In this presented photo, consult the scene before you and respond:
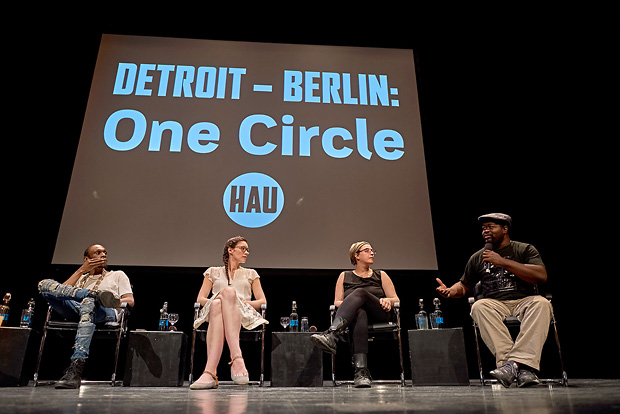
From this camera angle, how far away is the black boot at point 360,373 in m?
2.59

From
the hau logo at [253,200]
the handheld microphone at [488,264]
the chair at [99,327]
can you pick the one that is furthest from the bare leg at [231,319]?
the handheld microphone at [488,264]

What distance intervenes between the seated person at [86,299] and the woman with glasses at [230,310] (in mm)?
575

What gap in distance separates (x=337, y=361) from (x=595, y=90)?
3.71m

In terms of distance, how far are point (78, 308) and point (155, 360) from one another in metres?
0.62

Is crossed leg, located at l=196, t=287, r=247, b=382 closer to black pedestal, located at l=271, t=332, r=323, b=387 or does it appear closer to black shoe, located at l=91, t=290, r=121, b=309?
black pedestal, located at l=271, t=332, r=323, b=387

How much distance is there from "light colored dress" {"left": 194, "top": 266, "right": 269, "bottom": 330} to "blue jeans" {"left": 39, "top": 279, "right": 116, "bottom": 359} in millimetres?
641

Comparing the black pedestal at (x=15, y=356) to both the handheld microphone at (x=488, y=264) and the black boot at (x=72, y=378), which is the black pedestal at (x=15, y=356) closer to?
the black boot at (x=72, y=378)

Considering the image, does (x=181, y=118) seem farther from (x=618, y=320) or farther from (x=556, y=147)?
(x=618, y=320)

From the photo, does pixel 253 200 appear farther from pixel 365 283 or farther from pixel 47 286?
pixel 47 286

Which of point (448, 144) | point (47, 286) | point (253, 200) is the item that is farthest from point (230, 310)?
point (448, 144)

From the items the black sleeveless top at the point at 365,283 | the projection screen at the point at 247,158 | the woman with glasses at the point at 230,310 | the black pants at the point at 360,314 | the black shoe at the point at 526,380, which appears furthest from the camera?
the projection screen at the point at 247,158

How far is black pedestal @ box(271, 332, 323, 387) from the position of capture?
3.15m

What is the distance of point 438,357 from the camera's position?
311 centimetres

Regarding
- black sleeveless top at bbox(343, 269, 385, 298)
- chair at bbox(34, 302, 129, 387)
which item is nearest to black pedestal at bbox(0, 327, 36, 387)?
chair at bbox(34, 302, 129, 387)
